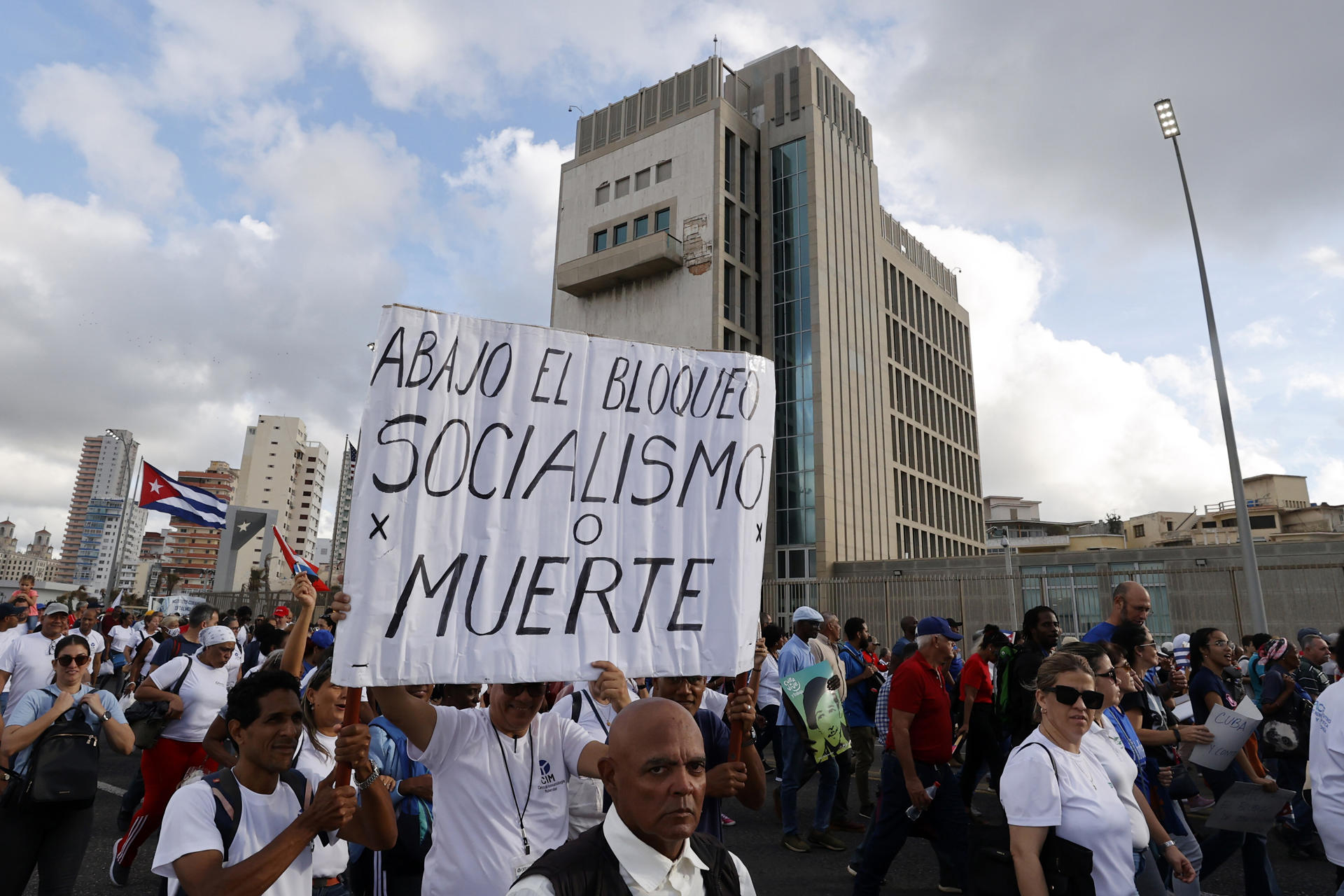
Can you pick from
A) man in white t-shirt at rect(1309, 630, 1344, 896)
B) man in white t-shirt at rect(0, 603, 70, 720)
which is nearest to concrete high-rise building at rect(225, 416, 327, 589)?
man in white t-shirt at rect(0, 603, 70, 720)

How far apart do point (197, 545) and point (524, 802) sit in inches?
7489

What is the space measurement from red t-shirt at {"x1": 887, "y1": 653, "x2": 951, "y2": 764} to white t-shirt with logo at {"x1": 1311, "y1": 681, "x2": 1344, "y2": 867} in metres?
2.16

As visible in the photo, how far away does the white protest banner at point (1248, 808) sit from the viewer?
4.90 m

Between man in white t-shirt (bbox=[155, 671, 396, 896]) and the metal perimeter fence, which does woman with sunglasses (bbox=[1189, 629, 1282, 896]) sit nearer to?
man in white t-shirt (bbox=[155, 671, 396, 896])

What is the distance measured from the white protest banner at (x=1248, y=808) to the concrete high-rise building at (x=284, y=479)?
116570 millimetres

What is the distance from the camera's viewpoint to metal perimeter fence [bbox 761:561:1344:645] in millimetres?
18844

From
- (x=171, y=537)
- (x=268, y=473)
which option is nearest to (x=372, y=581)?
(x=268, y=473)

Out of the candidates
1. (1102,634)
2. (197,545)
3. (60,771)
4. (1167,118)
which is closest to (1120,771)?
(1102,634)

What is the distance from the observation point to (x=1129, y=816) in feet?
12.4

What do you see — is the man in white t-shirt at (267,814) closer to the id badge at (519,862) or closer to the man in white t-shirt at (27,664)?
the id badge at (519,862)

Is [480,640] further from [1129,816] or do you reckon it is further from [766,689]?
[766,689]

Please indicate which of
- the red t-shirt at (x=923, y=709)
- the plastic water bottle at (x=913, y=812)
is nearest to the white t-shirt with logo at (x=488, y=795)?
the plastic water bottle at (x=913, y=812)

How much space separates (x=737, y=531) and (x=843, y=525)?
3980 centimetres

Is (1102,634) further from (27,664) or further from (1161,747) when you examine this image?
(27,664)
